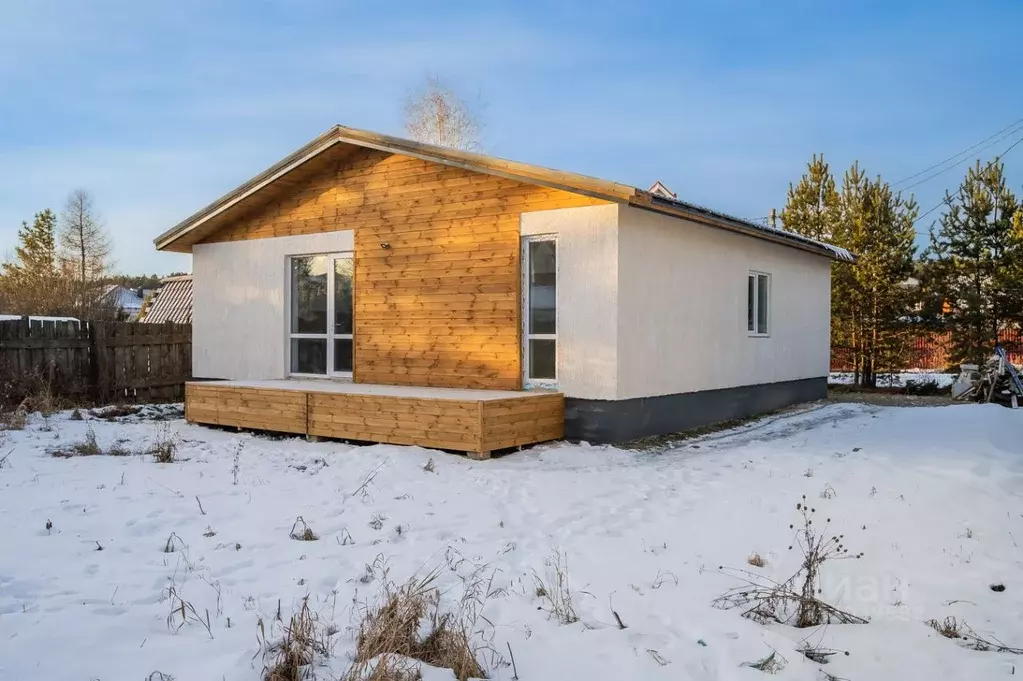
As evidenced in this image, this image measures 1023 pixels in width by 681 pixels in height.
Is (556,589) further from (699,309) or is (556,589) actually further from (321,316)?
(321,316)

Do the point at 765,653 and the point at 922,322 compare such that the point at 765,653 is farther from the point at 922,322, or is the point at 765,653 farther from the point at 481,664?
the point at 922,322

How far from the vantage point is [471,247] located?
9688 mm

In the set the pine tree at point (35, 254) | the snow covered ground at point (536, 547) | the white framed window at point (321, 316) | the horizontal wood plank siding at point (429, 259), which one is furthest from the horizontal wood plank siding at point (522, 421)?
the pine tree at point (35, 254)

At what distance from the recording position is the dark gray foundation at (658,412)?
29.1ft

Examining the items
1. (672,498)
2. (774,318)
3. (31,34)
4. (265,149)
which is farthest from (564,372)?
(265,149)

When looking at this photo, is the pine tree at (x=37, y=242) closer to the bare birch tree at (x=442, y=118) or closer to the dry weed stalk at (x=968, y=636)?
the bare birch tree at (x=442, y=118)

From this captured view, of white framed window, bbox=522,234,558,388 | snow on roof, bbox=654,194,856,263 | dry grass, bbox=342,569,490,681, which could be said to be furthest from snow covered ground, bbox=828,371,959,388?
dry grass, bbox=342,569,490,681

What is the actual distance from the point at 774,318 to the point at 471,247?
5.99 metres

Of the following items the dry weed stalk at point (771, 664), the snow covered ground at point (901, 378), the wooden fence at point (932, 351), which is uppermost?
the wooden fence at point (932, 351)

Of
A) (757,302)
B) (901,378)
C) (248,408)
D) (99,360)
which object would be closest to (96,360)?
(99,360)

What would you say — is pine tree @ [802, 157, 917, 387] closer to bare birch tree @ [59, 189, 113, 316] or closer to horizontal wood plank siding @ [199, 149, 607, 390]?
horizontal wood plank siding @ [199, 149, 607, 390]

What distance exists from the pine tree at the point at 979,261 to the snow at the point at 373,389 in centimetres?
1344

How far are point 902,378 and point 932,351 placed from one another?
108cm

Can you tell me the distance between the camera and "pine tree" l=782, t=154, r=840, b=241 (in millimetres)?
19719
